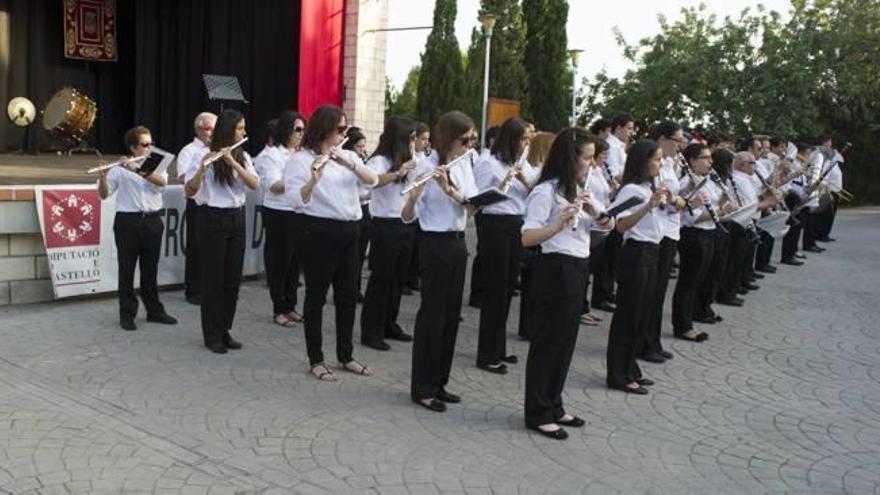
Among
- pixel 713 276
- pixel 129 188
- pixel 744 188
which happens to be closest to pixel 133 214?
pixel 129 188

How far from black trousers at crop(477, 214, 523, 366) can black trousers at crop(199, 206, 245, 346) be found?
1.89m

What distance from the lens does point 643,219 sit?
596 cm

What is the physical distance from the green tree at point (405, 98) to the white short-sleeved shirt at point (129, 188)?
87.9ft

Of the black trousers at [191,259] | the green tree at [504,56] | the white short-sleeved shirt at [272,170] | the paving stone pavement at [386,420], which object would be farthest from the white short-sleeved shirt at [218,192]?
the green tree at [504,56]

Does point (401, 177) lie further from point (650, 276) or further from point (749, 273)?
point (749, 273)

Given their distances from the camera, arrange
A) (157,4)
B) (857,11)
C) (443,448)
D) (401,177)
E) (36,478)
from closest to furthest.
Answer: (36,478)
(443,448)
(401,177)
(157,4)
(857,11)

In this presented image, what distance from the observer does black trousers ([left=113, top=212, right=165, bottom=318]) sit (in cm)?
693

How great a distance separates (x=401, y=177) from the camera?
20.8 feet

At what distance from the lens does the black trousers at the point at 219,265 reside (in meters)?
6.33

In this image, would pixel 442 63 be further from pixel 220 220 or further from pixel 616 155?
pixel 220 220

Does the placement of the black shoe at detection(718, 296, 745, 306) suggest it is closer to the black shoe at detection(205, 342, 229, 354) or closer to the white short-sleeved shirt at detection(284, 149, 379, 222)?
the white short-sleeved shirt at detection(284, 149, 379, 222)

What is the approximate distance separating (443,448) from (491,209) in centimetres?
232

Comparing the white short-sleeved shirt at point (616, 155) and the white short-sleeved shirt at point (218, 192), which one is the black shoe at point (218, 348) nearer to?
the white short-sleeved shirt at point (218, 192)

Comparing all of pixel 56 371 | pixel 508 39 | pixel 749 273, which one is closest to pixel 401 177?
pixel 56 371
